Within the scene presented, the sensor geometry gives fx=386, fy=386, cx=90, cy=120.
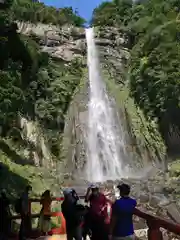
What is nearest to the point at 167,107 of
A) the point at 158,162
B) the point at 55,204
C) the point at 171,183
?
the point at 158,162

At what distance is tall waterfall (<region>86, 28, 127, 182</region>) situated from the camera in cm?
2110

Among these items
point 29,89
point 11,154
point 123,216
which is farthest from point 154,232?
point 29,89

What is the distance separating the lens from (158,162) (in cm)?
2253

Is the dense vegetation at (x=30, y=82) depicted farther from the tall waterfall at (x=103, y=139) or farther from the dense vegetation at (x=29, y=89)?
the tall waterfall at (x=103, y=139)

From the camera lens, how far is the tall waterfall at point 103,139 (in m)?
21.1

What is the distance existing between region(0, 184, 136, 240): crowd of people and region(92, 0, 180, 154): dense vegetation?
18.0m

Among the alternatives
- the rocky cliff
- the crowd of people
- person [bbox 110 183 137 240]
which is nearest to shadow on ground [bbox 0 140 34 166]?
the rocky cliff

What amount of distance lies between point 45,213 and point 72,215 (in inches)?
70.5

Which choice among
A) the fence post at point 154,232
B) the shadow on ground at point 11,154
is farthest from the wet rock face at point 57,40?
the fence post at point 154,232

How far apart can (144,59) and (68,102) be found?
20.2ft

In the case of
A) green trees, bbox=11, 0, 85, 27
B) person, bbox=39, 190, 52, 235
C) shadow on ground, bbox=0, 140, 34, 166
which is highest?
green trees, bbox=11, 0, 85, 27

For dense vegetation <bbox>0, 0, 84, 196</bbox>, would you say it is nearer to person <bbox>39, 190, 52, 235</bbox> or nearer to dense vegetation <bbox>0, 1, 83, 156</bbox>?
dense vegetation <bbox>0, 1, 83, 156</bbox>

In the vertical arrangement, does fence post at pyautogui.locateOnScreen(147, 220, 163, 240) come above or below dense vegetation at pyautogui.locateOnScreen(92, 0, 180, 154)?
below

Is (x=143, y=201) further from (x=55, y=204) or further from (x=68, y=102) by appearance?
(x=68, y=102)
